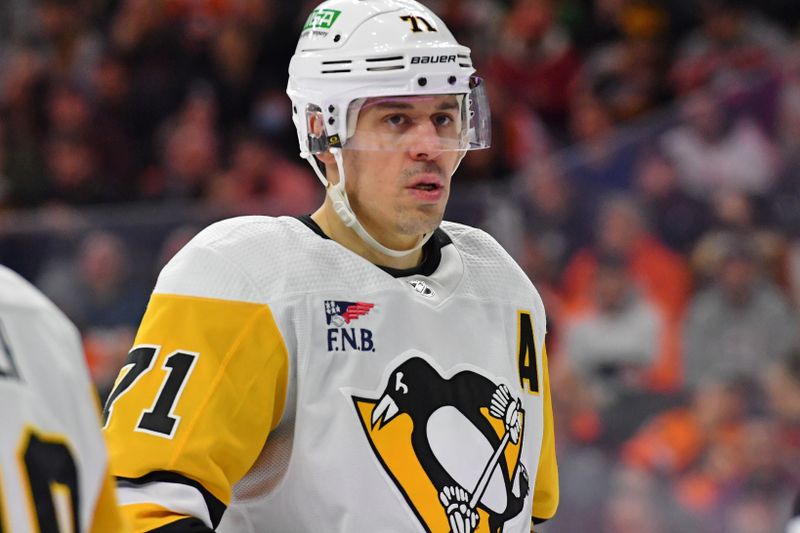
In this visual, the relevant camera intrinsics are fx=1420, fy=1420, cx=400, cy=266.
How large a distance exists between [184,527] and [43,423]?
753mm

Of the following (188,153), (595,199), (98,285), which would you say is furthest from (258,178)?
(595,199)

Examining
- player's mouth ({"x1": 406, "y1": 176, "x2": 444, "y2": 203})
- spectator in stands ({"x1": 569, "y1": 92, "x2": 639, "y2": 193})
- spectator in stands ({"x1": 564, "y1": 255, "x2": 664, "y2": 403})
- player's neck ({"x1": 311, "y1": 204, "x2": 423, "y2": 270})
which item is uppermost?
player's mouth ({"x1": 406, "y1": 176, "x2": 444, "y2": 203})

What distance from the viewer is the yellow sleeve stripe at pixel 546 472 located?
2.58 metres

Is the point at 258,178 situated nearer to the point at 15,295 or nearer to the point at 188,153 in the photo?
the point at 188,153

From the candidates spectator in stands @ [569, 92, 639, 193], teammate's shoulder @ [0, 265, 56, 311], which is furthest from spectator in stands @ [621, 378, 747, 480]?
teammate's shoulder @ [0, 265, 56, 311]

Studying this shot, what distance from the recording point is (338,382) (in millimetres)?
2225

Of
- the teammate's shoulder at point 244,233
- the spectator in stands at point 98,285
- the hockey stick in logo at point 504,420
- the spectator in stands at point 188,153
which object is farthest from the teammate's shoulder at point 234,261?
the spectator in stands at point 188,153

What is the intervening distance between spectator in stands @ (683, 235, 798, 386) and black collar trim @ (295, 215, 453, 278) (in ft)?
6.85

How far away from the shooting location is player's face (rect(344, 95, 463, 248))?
2387 millimetres

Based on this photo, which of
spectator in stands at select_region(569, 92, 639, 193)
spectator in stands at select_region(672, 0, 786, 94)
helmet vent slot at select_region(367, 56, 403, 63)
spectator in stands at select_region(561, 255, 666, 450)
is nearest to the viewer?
helmet vent slot at select_region(367, 56, 403, 63)

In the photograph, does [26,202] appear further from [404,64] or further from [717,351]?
[404,64]

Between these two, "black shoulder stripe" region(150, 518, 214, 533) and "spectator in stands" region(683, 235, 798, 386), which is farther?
"spectator in stands" region(683, 235, 798, 386)

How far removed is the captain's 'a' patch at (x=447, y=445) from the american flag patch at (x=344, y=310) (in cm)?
11

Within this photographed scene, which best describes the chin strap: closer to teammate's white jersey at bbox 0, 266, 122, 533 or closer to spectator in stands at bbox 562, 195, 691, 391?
teammate's white jersey at bbox 0, 266, 122, 533
